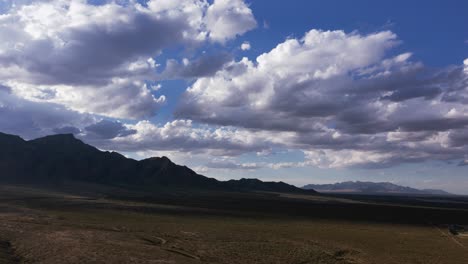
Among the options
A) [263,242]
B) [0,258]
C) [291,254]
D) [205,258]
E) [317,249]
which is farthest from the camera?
[263,242]

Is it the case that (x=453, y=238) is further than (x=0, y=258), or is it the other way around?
(x=453, y=238)

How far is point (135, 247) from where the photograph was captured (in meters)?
37.1

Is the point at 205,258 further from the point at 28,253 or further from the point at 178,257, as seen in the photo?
the point at 28,253

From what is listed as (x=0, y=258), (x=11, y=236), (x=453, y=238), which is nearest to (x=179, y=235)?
(x=11, y=236)

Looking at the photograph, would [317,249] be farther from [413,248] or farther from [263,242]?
[413,248]

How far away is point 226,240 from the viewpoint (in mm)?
44875

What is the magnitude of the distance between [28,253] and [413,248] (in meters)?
38.9

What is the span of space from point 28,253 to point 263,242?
2289cm

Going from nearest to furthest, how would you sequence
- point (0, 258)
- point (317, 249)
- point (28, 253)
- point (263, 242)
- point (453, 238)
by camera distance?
point (0, 258)
point (28, 253)
point (317, 249)
point (263, 242)
point (453, 238)

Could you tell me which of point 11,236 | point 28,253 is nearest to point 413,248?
point 28,253

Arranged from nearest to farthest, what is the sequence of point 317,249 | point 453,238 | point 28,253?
point 28,253 < point 317,249 < point 453,238

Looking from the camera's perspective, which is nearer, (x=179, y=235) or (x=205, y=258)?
(x=205, y=258)

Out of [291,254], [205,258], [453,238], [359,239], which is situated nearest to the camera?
[205,258]

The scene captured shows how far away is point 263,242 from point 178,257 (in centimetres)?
1294
